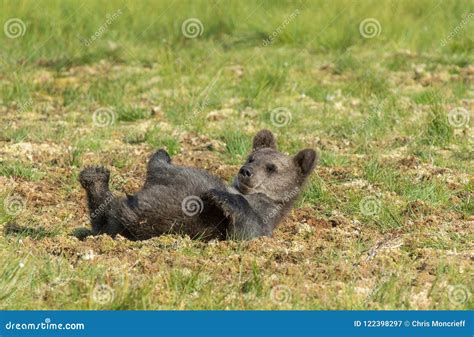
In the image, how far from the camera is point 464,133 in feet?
36.5

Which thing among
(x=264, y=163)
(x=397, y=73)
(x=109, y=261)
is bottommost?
(x=109, y=261)

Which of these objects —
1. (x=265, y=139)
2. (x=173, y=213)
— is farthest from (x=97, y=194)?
(x=265, y=139)

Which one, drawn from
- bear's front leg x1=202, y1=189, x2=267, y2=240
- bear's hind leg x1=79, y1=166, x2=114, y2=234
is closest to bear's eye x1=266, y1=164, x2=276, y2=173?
bear's front leg x1=202, y1=189, x2=267, y2=240

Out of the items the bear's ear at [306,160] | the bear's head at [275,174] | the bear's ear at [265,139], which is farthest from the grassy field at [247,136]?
the bear's ear at [265,139]

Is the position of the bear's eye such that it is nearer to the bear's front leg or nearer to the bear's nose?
the bear's nose

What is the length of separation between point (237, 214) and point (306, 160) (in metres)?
1.27

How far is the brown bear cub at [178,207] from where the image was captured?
742 centimetres

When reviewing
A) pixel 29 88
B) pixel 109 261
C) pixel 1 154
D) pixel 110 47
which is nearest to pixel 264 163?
pixel 109 261

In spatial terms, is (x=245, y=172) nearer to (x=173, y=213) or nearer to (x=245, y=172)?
(x=245, y=172)

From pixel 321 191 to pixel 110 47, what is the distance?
257 inches

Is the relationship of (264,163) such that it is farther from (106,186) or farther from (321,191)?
(106,186)

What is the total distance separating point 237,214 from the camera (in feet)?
24.3

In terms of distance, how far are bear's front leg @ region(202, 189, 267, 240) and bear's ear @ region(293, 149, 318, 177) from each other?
0.95 metres
